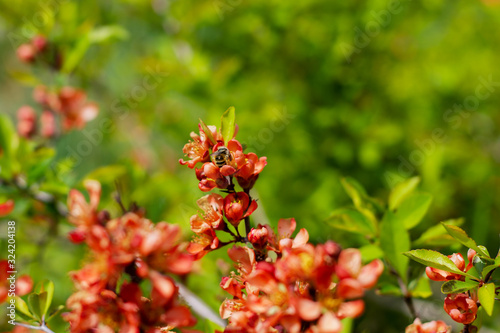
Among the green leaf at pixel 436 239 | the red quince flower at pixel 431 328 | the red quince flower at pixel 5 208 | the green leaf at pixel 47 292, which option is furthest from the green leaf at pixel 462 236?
the red quince flower at pixel 5 208

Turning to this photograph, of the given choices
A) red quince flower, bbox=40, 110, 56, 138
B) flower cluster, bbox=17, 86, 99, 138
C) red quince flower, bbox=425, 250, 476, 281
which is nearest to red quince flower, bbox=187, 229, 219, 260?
red quince flower, bbox=425, 250, 476, 281

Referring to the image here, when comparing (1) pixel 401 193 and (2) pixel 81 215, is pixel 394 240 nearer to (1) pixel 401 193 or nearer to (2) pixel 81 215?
(1) pixel 401 193

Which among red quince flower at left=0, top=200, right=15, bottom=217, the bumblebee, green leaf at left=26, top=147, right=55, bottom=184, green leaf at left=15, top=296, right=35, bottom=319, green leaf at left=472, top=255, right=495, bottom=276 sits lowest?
green leaf at left=15, top=296, right=35, bottom=319

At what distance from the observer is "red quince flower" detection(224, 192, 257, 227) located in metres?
0.77

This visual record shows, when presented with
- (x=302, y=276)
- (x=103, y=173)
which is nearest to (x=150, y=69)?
(x=103, y=173)

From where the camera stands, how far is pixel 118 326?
647 millimetres

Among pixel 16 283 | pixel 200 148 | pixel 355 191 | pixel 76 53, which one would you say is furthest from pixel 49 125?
pixel 355 191

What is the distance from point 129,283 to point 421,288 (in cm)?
64

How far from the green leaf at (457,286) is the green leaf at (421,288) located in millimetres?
206

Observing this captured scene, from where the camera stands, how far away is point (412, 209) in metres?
1.01

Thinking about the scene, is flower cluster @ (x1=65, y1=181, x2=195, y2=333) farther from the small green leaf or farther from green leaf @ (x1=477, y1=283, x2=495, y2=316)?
green leaf @ (x1=477, y1=283, x2=495, y2=316)

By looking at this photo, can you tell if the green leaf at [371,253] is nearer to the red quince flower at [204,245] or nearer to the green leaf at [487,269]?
the green leaf at [487,269]

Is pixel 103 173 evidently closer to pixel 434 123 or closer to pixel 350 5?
pixel 350 5

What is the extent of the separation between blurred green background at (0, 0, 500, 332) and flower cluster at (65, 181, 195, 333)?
1.02 meters
